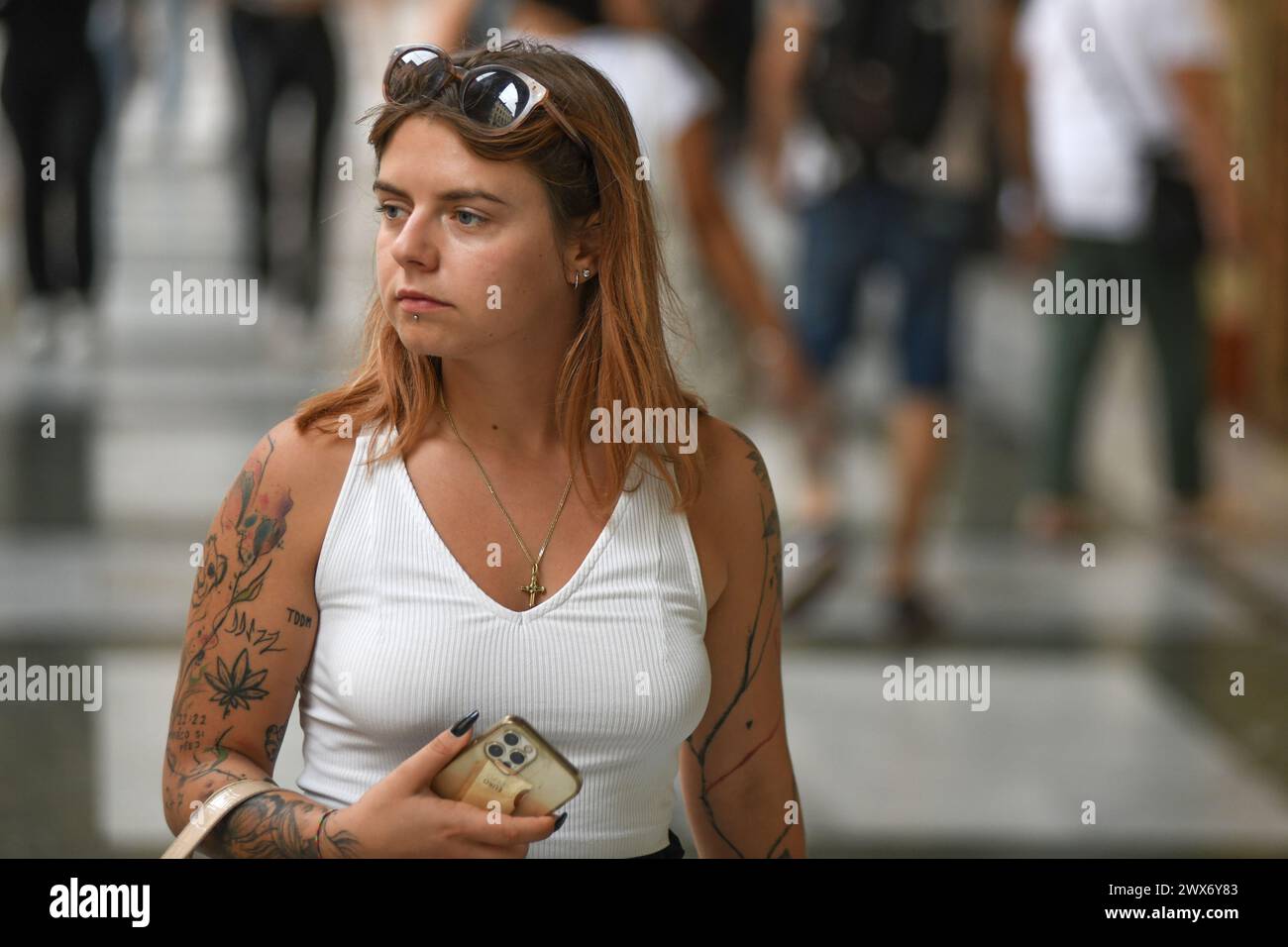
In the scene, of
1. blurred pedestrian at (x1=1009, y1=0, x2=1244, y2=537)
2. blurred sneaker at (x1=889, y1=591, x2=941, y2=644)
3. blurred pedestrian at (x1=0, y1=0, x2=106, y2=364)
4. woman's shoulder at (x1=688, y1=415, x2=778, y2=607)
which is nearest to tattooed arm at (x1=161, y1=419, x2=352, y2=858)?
woman's shoulder at (x1=688, y1=415, x2=778, y2=607)

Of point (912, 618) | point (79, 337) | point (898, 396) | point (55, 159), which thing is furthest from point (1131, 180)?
point (79, 337)

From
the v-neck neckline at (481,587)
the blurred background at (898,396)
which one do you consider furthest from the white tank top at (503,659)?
the blurred background at (898,396)

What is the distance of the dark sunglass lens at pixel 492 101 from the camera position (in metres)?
1.60

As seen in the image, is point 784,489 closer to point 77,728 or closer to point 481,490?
point 77,728

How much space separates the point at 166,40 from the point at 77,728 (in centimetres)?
1436

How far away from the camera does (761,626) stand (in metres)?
1.83

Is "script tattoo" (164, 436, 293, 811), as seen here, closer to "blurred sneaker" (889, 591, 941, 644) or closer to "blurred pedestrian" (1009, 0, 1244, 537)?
"blurred sneaker" (889, 591, 941, 644)

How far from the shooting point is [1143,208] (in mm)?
5660

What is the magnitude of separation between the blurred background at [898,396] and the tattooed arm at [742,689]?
199 mm

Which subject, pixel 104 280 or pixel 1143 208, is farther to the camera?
pixel 104 280

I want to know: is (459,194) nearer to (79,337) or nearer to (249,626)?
(249,626)
